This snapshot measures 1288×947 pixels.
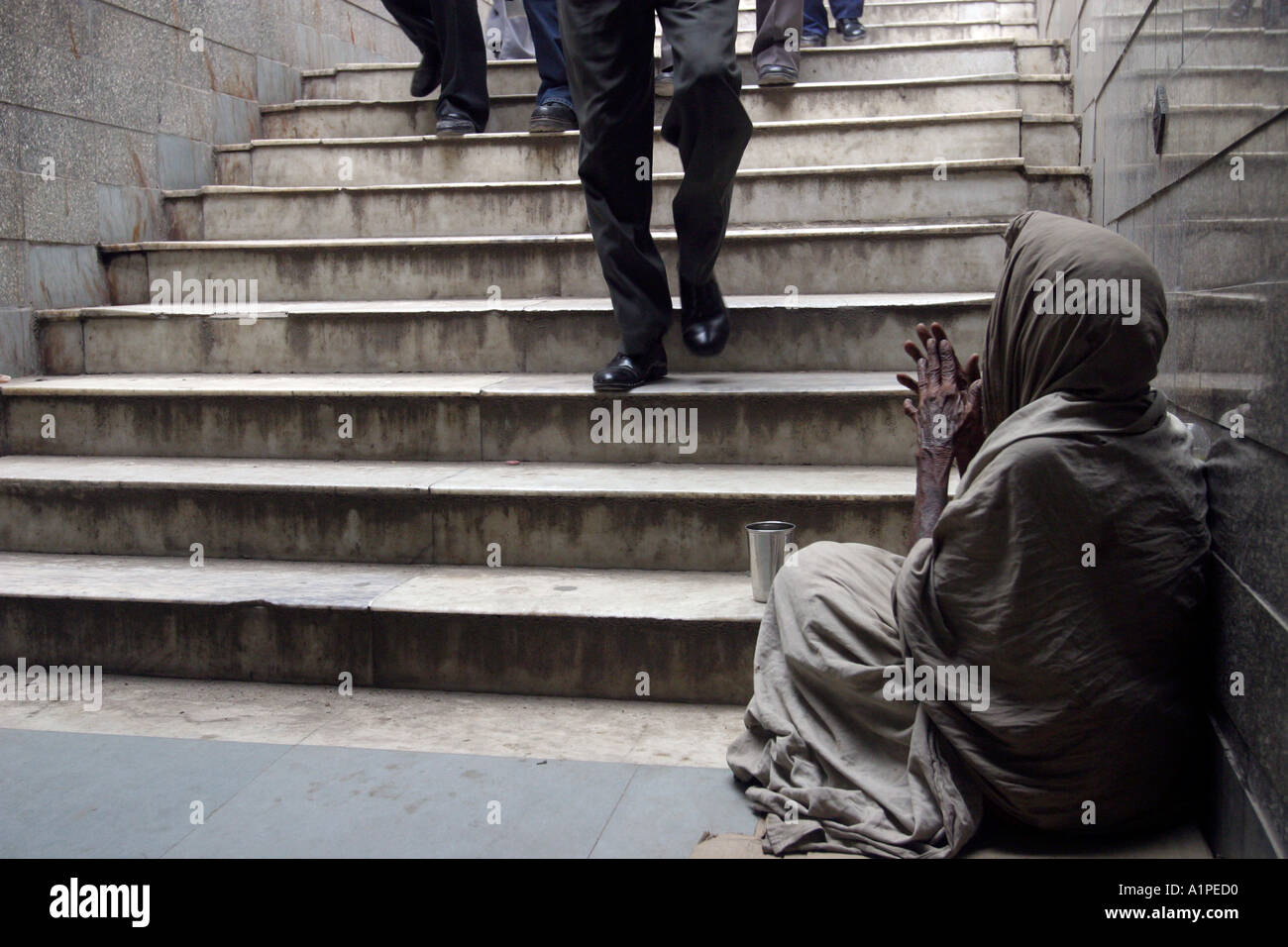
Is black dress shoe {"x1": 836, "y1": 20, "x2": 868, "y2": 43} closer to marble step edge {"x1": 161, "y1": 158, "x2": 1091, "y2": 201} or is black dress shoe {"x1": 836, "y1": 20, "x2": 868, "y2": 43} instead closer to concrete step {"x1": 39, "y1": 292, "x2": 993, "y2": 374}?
marble step edge {"x1": 161, "y1": 158, "x2": 1091, "y2": 201}

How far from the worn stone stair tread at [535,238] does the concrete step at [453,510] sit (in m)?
1.23

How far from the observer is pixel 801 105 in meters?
5.60

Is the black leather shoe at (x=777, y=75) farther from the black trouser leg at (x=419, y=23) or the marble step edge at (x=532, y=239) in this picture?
the black trouser leg at (x=419, y=23)

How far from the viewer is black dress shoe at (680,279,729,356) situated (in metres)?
3.92

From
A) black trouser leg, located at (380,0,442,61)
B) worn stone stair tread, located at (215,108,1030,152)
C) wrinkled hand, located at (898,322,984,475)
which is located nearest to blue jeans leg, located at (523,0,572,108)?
worn stone stair tread, located at (215,108,1030,152)

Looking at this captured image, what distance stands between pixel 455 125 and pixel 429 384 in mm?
2072

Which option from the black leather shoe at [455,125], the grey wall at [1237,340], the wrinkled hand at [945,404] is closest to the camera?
the grey wall at [1237,340]

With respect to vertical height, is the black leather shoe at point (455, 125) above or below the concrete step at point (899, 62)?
below

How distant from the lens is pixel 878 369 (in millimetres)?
3990

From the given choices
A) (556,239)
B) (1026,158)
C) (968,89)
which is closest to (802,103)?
(968,89)

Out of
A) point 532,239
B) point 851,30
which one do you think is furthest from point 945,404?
point 851,30

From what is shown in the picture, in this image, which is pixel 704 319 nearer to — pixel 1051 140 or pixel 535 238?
pixel 535 238

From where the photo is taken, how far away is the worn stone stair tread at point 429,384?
3.68 meters

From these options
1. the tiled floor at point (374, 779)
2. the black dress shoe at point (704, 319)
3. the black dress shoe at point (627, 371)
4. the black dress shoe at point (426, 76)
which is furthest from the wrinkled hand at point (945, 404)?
the black dress shoe at point (426, 76)
